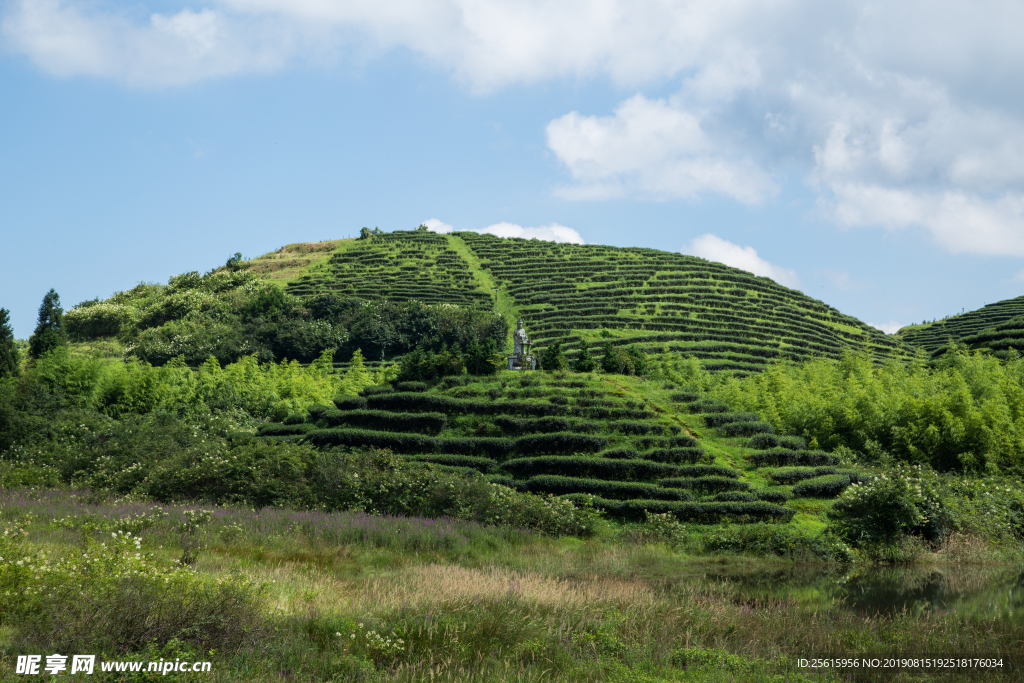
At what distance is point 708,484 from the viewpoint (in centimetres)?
2172

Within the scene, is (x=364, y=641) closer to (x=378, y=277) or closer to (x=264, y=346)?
(x=264, y=346)

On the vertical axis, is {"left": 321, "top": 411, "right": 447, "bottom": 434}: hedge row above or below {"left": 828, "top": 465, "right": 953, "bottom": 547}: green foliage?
above

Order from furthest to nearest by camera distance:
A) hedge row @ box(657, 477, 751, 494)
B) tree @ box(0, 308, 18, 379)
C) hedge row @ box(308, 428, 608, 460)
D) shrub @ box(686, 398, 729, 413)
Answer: tree @ box(0, 308, 18, 379), shrub @ box(686, 398, 729, 413), hedge row @ box(308, 428, 608, 460), hedge row @ box(657, 477, 751, 494)

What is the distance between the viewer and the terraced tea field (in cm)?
2123

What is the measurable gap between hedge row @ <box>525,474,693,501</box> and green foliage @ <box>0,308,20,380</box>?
34171mm

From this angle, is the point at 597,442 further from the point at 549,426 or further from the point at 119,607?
the point at 119,607

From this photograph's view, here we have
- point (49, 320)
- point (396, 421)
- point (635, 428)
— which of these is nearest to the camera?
point (635, 428)

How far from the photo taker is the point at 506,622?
26.2ft

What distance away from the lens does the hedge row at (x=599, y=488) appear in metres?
21.2

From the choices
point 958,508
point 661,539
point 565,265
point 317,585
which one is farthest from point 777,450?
point 565,265

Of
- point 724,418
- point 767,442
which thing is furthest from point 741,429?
point 767,442

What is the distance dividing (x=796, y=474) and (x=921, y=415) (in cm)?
787

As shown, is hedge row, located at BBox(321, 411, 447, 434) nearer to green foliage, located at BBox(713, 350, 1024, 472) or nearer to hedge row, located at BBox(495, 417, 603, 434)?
hedge row, located at BBox(495, 417, 603, 434)

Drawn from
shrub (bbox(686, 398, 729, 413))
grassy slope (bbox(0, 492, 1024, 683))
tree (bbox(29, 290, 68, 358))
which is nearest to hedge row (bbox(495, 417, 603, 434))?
shrub (bbox(686, 398, 729, 413))
